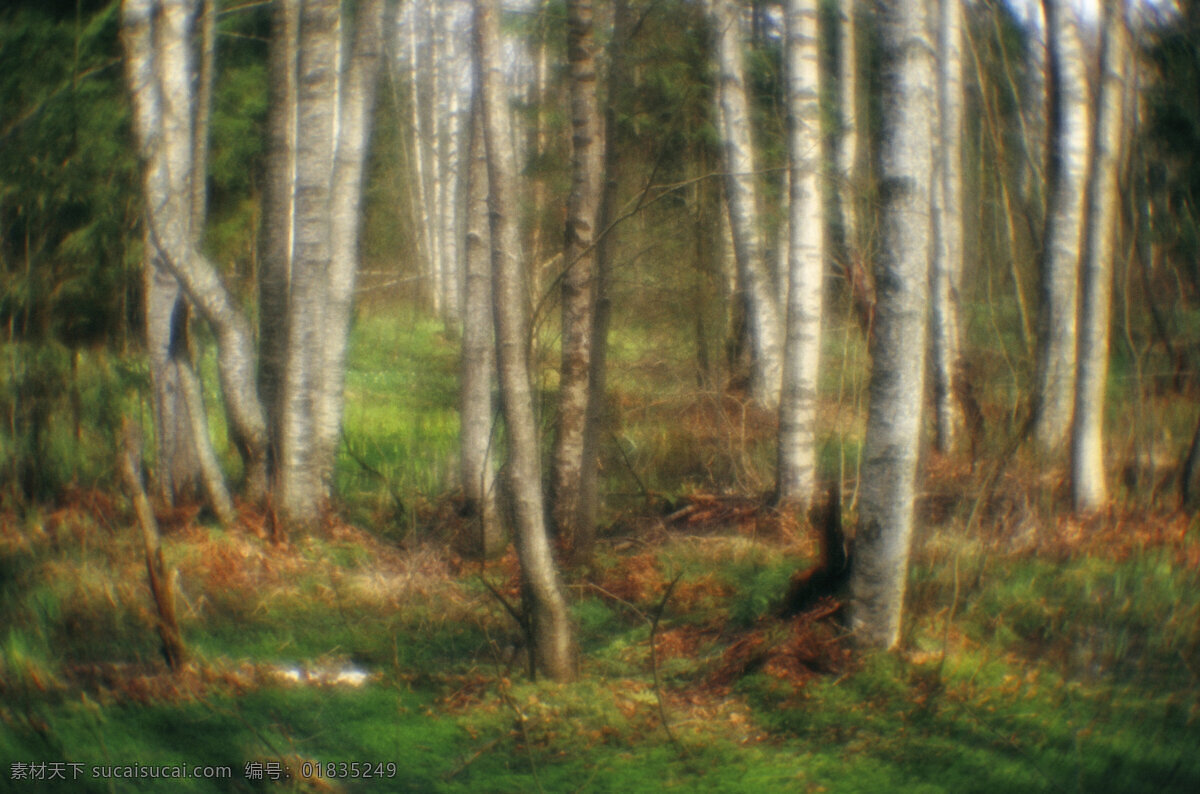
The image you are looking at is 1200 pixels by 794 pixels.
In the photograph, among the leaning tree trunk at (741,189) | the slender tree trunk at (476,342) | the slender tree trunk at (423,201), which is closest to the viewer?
the slender tree trunk at (476,342)

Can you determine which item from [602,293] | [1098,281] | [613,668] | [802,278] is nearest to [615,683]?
[613,668]

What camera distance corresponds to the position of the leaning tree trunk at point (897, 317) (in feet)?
17.7

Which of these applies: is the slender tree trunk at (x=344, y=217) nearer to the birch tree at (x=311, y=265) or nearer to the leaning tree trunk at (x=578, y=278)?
the birch tree at (x=311, y=265)

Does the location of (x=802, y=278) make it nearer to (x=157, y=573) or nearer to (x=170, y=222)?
(x=170, y=222)

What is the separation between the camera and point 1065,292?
28.6ft

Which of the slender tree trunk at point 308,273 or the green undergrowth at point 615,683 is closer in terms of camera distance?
the green undergrowth at point 615,683

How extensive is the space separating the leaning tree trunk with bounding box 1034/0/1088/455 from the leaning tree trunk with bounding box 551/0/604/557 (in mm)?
4126

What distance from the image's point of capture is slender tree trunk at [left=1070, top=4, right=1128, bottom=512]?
27.1 feet

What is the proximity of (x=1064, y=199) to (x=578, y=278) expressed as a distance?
4.50m

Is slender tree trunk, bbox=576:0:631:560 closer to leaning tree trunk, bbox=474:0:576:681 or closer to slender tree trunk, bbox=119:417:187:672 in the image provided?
leaning tree trunk, bbox=474:0:576:681

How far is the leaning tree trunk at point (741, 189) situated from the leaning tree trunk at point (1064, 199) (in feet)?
11.3

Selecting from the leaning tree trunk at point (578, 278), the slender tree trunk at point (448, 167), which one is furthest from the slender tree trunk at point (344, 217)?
the slender tree trunk at point (448, 167)

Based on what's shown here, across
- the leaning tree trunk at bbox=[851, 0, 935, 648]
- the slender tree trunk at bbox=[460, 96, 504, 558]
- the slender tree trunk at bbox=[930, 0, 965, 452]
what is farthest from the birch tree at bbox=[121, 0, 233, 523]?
the slender tree trunk at bbox=[930, 0, 965, 452]

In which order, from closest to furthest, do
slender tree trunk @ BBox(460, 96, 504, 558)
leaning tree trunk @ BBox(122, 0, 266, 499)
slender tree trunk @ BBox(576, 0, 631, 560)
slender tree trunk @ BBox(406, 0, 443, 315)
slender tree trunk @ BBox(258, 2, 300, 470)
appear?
slender tree trunk @ BBox(576, 0, 631, 560) → leaning tree trunk @ BBox(122, 0, 266, 499) → slender tree trunk @ BBox(460, 96, 504, 558) → slender tree trunk @ BBox(258, 2, 300, 470) → slender tree trunk @ BBox(406, 0, 443, 315)
